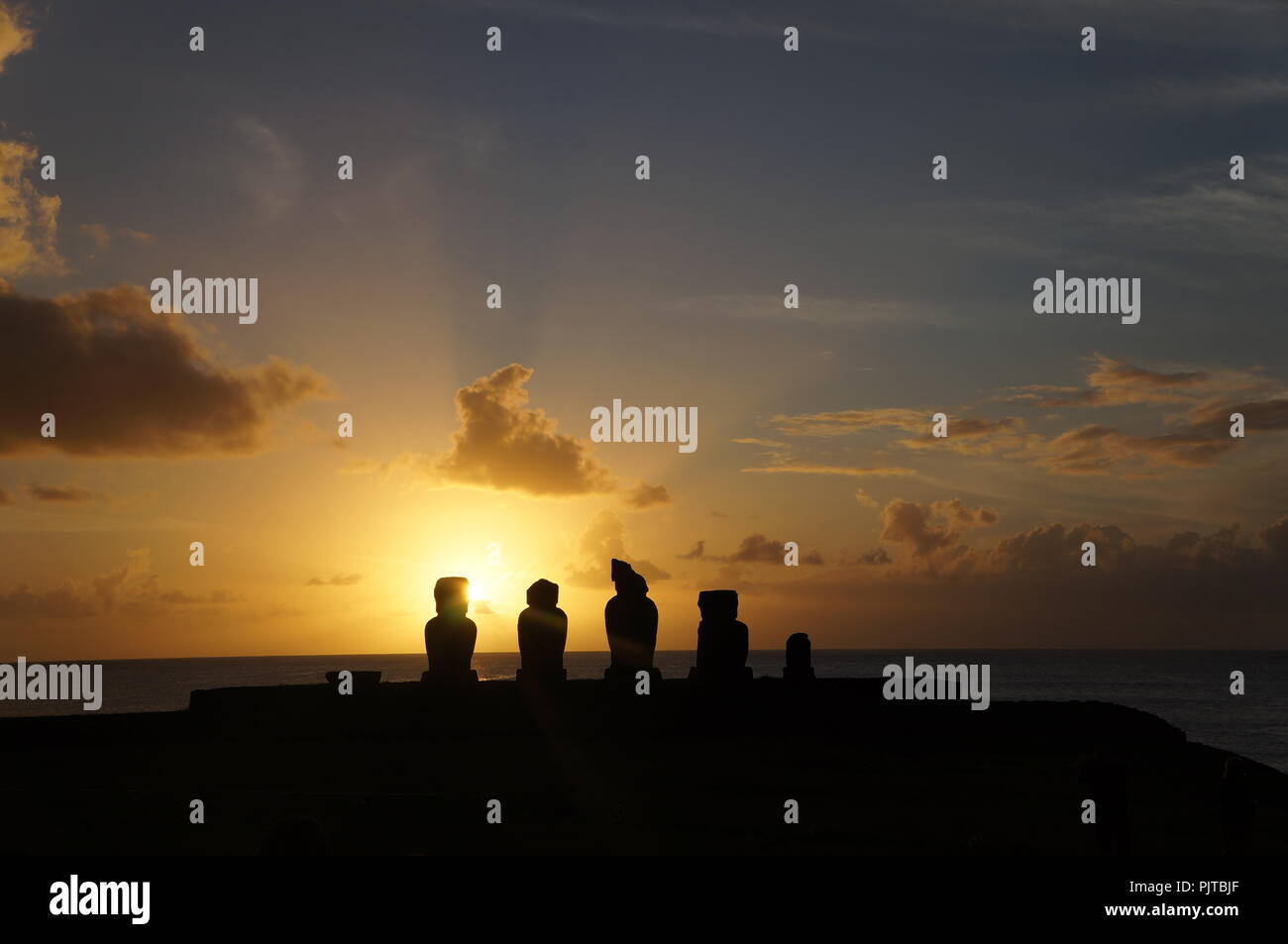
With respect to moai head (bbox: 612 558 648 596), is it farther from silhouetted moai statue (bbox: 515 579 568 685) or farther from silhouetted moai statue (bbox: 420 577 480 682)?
silhouetted moai statue (bbox: 420 577 480 682)

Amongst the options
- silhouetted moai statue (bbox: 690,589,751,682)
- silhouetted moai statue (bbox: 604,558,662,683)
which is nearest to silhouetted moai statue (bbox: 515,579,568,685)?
silhouetted moai statue (bbox: 604,558,662,683)

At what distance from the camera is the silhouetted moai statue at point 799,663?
31.4 meters

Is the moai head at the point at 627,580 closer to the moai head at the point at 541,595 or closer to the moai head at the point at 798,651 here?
the moai head at the point at 541,595

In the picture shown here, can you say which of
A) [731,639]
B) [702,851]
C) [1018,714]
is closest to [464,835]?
[702,851]

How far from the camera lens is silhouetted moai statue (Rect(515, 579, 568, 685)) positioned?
1114 inches

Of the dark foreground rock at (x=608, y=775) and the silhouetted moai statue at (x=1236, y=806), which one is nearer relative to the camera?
the silhouetted moai statue at (x=1236, y=806)

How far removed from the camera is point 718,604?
30.1 metres

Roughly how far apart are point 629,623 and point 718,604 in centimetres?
242

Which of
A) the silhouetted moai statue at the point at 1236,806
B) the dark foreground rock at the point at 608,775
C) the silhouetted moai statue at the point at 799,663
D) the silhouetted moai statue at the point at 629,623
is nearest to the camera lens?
the silhouetted moai statue at the point at 1236,806

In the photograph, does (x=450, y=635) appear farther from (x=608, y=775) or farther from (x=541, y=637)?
(x=608, y=775)

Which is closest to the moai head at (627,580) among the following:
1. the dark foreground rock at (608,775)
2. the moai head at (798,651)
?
the dark foreground rock at (608,775)

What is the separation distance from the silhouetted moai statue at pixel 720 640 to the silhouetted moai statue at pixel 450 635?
5628 millimetres
